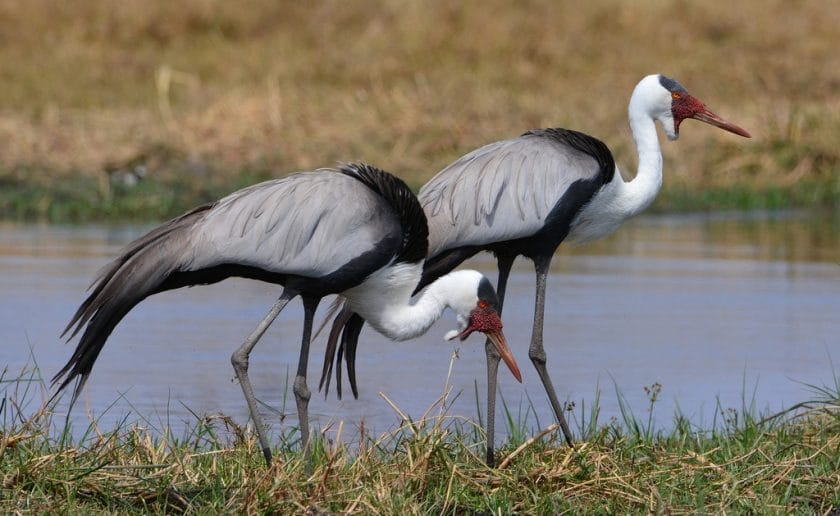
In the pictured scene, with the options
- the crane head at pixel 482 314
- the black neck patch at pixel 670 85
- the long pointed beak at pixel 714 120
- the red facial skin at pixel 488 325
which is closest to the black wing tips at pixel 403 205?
the crane head at pixel 482 314

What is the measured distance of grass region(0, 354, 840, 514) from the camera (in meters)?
5.09

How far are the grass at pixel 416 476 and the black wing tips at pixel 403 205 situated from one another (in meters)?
0.75

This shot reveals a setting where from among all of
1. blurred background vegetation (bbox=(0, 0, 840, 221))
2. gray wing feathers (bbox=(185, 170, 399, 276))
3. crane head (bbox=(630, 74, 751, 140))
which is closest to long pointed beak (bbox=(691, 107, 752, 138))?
crane head (bbox=(630, 74, 751, 140))

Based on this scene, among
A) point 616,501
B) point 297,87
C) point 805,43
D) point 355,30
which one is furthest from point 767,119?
point 616,501

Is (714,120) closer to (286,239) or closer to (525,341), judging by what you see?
(525,341)

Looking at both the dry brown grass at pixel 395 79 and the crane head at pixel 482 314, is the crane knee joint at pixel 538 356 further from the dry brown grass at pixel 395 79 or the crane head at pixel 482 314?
the dry brown grass at pixel 395 79

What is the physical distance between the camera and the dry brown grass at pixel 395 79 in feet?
58.1

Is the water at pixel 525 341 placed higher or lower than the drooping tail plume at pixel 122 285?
lower

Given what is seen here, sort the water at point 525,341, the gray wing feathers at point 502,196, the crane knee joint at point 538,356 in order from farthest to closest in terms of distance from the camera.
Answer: the water at point 525,341, the crane knee joint at point 538,356, the gray wing feathers at point 502,196

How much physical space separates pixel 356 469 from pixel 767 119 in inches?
524

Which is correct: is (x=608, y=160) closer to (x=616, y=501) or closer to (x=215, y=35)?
(x=616, y=501)

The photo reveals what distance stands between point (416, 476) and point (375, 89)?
14.8m

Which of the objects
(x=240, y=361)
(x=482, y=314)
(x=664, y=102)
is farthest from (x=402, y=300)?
(x=664, y=102)

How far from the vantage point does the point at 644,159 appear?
7457 millimetres
